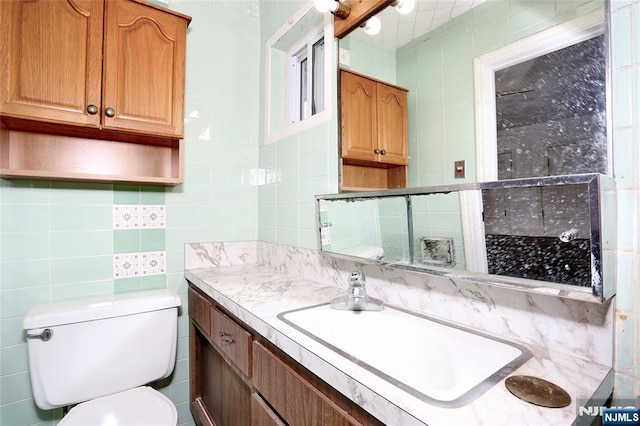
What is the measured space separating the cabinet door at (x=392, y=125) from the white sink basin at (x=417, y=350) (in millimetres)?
520

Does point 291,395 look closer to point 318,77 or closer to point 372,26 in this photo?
point 372,26

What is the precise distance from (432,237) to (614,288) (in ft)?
1.30

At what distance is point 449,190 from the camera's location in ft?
2.80

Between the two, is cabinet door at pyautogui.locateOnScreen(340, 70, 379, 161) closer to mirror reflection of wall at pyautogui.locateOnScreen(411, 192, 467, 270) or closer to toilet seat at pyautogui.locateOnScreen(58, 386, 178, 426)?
mirror reflection of wall at pyautogui.locateOnScreen(411, 192, 467, 270)

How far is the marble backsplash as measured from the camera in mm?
641

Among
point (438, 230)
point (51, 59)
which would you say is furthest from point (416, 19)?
point (51, 59)

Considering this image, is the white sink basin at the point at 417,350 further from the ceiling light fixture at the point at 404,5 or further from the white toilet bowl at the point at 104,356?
the ceiling light fixture at the point at 404,5

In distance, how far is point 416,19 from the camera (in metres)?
→ 1.01

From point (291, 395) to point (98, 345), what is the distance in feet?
3.21

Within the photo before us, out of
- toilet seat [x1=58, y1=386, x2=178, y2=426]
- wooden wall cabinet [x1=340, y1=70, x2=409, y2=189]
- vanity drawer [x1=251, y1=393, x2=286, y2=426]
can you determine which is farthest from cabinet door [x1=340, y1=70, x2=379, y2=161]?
toilet seat [x1=58, y1=386, x2=178, y2=426]

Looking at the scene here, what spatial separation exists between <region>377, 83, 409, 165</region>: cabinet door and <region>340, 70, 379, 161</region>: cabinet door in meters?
0.03

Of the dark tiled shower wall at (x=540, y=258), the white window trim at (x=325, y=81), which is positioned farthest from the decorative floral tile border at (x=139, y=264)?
the dark tiled shower wall at (x=540, y=258)

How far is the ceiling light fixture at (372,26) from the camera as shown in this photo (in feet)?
3.69

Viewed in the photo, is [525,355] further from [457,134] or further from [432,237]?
[457,134]
